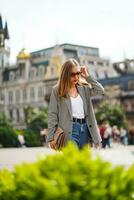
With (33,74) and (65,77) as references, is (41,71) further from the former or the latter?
(65,77)

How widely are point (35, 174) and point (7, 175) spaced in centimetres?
32

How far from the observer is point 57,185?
7.47ft

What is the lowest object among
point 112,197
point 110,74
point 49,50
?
point 112,197

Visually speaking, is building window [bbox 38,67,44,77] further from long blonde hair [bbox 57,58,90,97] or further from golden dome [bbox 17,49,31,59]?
long blonde hair [bbox 57,58,90,97]

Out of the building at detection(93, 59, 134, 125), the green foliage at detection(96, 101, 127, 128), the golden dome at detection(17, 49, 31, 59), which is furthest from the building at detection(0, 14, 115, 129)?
the green foliage at detection(96, 101, 127, 128)

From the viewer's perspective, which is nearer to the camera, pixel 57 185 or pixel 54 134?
pixel 57 185

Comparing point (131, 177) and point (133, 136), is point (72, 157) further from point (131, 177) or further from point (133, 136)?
point (133, 136)

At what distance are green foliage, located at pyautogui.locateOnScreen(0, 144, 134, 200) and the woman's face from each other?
8.78ft

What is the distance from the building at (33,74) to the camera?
98.6 metres

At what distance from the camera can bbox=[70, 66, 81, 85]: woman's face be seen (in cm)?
513

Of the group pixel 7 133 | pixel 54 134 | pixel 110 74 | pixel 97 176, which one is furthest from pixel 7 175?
pixel 110 74

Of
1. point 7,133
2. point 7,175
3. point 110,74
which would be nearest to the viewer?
point 7,175

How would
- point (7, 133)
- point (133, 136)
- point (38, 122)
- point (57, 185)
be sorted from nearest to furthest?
point (57, 185), point (7, 133), point (133, 136), point (38, 122)

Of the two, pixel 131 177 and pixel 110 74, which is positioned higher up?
pixel 110 74
